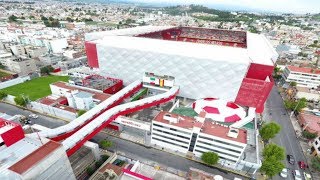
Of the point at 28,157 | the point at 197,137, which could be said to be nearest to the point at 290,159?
the point at 197,137

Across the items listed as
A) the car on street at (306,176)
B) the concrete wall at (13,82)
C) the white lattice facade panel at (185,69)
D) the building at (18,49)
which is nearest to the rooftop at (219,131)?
the car on street at (306,176)

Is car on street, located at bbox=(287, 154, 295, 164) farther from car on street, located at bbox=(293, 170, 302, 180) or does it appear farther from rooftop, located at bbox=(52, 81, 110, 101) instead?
rooftop, located at bbox=(52, 81, 110, 101)

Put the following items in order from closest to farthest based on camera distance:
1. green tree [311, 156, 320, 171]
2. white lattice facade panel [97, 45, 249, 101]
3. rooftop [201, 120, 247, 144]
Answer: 1. rooftop [201, 120, 247, 144]
2. green tree [311, 156, 320, 171]
3. white lattice facade panel [97, 45, 249, 101]

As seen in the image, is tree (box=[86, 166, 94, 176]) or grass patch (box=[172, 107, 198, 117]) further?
grass patch (box=[172, 107, 198, 117])

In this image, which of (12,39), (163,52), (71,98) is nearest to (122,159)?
(71,98)

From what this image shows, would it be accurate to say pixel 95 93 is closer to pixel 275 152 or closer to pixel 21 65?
→ pixel 21 65

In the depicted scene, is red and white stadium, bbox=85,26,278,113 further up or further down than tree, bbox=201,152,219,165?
further up

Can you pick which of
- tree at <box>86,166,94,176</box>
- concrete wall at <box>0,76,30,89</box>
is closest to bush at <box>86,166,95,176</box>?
tree at <box>86,166,94,176</box>
